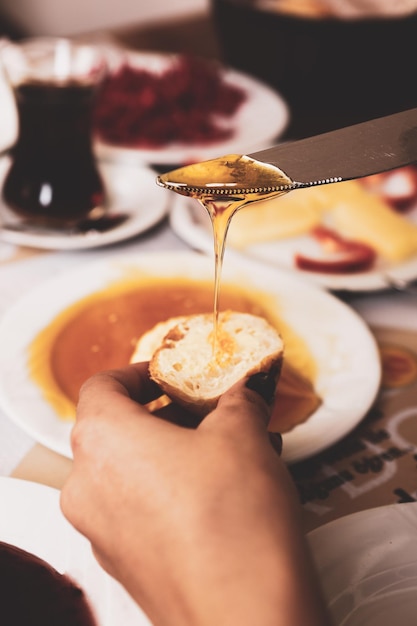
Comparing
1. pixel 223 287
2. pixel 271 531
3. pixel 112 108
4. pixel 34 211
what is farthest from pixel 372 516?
pixel 112 108

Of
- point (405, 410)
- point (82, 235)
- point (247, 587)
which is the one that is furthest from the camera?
point (82, 235)

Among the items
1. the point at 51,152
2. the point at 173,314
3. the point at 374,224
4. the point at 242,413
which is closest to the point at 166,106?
the point at 51,152

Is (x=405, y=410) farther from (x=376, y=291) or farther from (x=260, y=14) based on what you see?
(x=260, y=14)

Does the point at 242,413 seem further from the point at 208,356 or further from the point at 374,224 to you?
the point at 374,224

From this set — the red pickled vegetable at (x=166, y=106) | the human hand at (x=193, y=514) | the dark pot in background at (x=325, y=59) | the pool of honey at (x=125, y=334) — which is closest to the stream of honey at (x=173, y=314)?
the pool of honey at (x=125, y=334)

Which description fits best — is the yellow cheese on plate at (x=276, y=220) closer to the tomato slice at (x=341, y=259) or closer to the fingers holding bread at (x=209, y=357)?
the tomato slice at (x=341, y=259)

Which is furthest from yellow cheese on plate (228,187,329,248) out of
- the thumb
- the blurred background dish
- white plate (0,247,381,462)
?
the thumb

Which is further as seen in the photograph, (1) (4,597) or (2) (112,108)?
(2) (112,108)

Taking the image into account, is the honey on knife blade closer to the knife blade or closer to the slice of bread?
the knife blade
